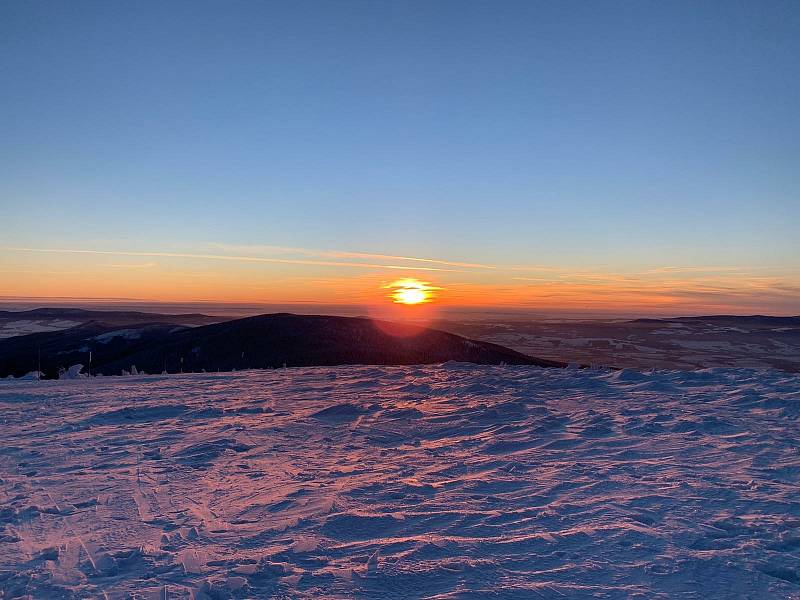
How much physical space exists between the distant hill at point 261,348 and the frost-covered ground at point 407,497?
16.2 meters

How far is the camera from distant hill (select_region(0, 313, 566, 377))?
2784cm

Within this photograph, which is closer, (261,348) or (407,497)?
(407,497)

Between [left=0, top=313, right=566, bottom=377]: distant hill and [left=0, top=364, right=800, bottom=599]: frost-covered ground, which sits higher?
[left=0, top=364, right=800, bottom=599]: frost-covered ground

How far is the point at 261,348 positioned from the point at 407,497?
2533 cm

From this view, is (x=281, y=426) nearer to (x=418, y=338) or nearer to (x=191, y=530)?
(x=191, y=530)

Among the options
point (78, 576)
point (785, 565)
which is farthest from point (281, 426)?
point (785, 565)

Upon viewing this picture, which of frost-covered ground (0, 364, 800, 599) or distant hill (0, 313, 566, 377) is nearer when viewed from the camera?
frost-covered ground (0, 364, 800, 599)

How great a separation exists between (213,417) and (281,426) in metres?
1.46

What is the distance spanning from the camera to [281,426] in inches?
340

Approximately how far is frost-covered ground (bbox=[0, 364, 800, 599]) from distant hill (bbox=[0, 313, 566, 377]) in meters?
16.2

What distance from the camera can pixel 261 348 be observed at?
96.9ft

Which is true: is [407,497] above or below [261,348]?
above

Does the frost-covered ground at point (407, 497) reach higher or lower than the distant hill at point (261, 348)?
higher

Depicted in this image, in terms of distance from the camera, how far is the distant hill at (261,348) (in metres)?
27.8
